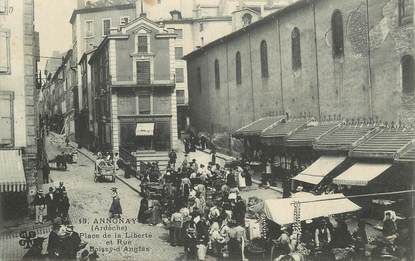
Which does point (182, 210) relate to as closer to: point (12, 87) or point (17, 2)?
point (12, 87)

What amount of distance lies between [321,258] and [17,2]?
13.6 meters

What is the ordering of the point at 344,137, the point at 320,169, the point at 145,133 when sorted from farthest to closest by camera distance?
the point at 145,133
the point at 344,137
the point at 320,169

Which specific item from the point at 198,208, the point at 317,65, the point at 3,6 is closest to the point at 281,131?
the point at 317,65

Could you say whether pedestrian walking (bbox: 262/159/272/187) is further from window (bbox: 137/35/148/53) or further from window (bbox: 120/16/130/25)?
window (bbox: 120/16/130/25)

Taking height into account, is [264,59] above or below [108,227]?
above

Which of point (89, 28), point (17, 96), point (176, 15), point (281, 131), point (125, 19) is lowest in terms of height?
point (281, 131)

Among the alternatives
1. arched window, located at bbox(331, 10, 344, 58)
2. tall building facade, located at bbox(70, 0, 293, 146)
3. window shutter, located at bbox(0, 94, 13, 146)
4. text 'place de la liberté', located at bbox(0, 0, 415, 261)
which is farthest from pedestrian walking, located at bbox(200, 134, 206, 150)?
window shutter, located at bbox(0, 94, 13, 146)

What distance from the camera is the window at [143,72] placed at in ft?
112

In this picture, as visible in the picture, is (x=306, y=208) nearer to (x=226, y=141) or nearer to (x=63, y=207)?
(x=63, y=207)

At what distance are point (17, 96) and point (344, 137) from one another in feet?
41.4

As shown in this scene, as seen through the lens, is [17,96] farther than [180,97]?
No

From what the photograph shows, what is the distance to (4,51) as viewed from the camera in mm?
17922

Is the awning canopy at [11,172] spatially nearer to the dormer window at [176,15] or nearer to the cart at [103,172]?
the cart at [103,172]

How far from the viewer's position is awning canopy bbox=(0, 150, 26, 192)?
1603cm
